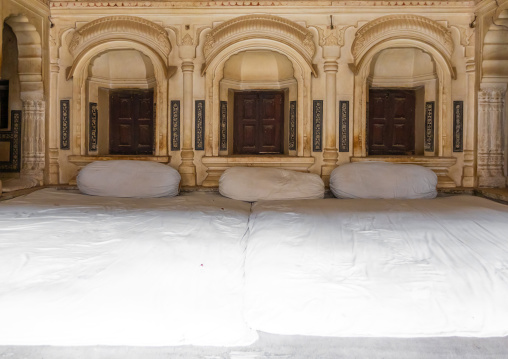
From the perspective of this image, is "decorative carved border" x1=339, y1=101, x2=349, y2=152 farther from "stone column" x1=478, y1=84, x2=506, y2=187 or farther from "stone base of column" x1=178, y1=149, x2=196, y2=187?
"stone base of column" x1=178, y1=149, x2=196, y2=187

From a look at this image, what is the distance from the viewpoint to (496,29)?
5.65 m

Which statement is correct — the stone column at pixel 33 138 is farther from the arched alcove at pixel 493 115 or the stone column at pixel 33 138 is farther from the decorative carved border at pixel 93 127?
the arched alcove at pixel 493 115

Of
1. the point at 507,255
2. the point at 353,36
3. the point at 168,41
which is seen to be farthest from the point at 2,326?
the point at 353,36

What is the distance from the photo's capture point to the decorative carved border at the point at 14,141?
20.6 feet

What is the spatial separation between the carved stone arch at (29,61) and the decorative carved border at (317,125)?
403cm

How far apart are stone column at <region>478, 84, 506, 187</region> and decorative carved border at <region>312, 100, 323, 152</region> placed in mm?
2257

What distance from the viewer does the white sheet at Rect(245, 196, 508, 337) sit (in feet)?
6.63

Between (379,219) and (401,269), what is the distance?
81 cm

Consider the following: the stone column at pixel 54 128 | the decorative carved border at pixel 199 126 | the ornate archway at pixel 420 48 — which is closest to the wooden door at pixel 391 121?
the ornate archway at pixel 420 48

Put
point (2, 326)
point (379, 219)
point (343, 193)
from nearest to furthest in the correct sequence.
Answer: point (2, 326), point (379, 219), point (343, 193)

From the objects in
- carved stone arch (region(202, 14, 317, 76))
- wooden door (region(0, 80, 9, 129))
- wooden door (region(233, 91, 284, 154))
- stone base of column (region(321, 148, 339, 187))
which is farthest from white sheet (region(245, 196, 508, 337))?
wooden door (region(0, 80, 9, 129))

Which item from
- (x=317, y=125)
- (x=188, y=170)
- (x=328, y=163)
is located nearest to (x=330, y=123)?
(x=317, y=125)

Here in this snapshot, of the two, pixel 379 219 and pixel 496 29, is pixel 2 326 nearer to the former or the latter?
pixel 379 219

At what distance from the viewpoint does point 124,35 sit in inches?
237
